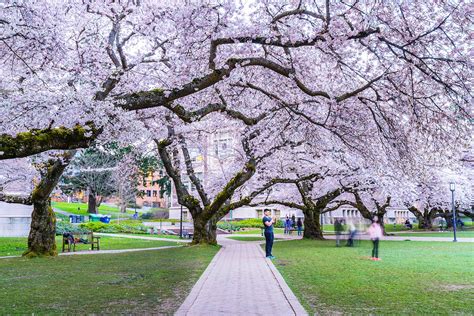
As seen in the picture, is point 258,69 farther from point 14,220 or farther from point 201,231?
→ point 14,220

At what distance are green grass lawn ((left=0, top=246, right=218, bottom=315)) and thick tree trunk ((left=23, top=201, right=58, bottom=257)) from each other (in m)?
1.41

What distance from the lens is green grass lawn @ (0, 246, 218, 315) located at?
23.3 feet

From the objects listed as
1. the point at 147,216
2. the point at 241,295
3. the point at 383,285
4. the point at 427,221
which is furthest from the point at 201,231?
the point at 147,216

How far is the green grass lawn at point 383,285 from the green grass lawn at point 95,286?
2.46 m

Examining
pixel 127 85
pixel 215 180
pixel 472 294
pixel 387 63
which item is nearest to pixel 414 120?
pixel 387 63

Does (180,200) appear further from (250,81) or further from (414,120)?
(414,120)

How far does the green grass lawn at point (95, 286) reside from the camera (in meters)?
7.09

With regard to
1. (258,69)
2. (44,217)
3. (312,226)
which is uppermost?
(258,69)

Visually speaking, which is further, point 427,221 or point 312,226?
point 427,221

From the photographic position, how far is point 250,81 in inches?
485

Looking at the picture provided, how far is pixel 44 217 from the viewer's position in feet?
53.4

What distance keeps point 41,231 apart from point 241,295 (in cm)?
1088

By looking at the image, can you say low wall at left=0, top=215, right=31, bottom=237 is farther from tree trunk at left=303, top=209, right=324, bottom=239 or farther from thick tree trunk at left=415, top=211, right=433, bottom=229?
thick tree trunk at left=415, top=211, right=433, bottom=229

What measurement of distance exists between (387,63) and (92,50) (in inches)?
385
